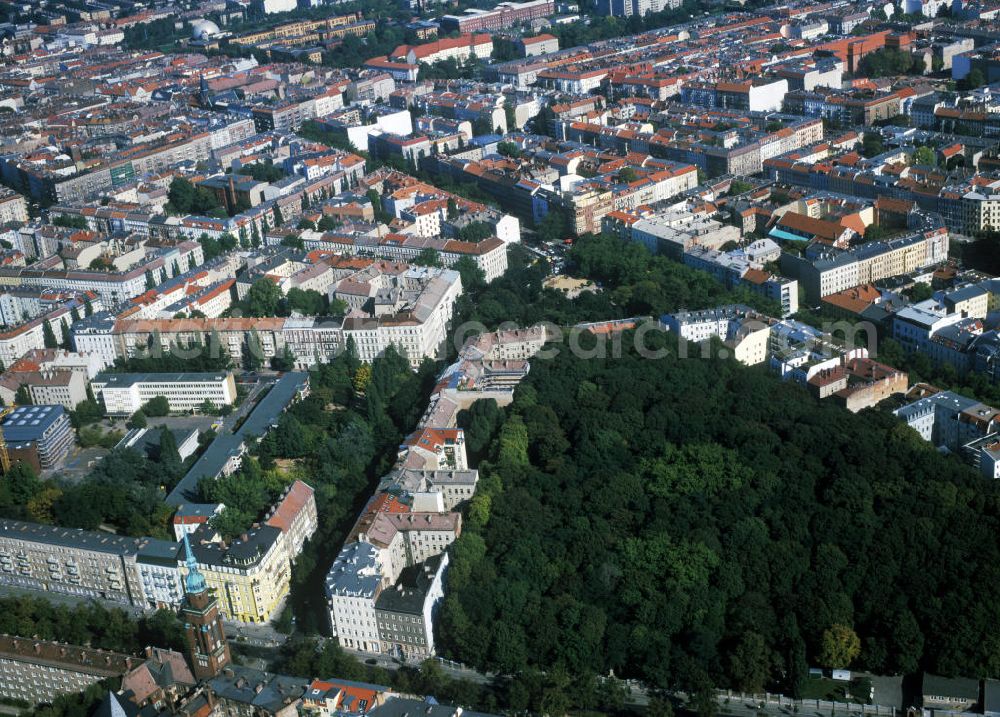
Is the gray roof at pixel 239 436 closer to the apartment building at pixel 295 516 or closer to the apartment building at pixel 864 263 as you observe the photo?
the apartment building at pixel 295 516

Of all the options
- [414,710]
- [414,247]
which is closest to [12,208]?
[414,247]

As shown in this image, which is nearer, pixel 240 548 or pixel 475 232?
pixel 240 548

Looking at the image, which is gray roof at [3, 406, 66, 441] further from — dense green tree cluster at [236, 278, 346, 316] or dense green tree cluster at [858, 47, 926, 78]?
dense green tree cluster at [858, 47, 926, 78]

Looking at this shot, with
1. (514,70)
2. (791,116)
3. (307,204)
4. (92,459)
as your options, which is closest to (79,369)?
(92,459)

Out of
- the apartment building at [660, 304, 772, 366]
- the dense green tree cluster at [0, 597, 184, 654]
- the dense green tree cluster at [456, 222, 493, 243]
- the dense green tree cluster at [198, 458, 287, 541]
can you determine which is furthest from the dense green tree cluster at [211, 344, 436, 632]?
the dense green tree cluster at [456, 222, 493, 243]

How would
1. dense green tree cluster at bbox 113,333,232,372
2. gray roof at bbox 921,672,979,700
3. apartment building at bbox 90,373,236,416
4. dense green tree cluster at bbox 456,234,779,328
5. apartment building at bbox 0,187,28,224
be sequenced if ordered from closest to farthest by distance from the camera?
gray roof at bbox 921,672,979,700 → apartment building at bbox 90,373,236,416 → dense green tree cluster at bbox 113,333,232,372 → dense green tree cluster at bbox 456,234,779,328 → apartment building at bbox 0,187,28,224

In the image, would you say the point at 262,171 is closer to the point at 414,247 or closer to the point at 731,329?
the point at 414,247
